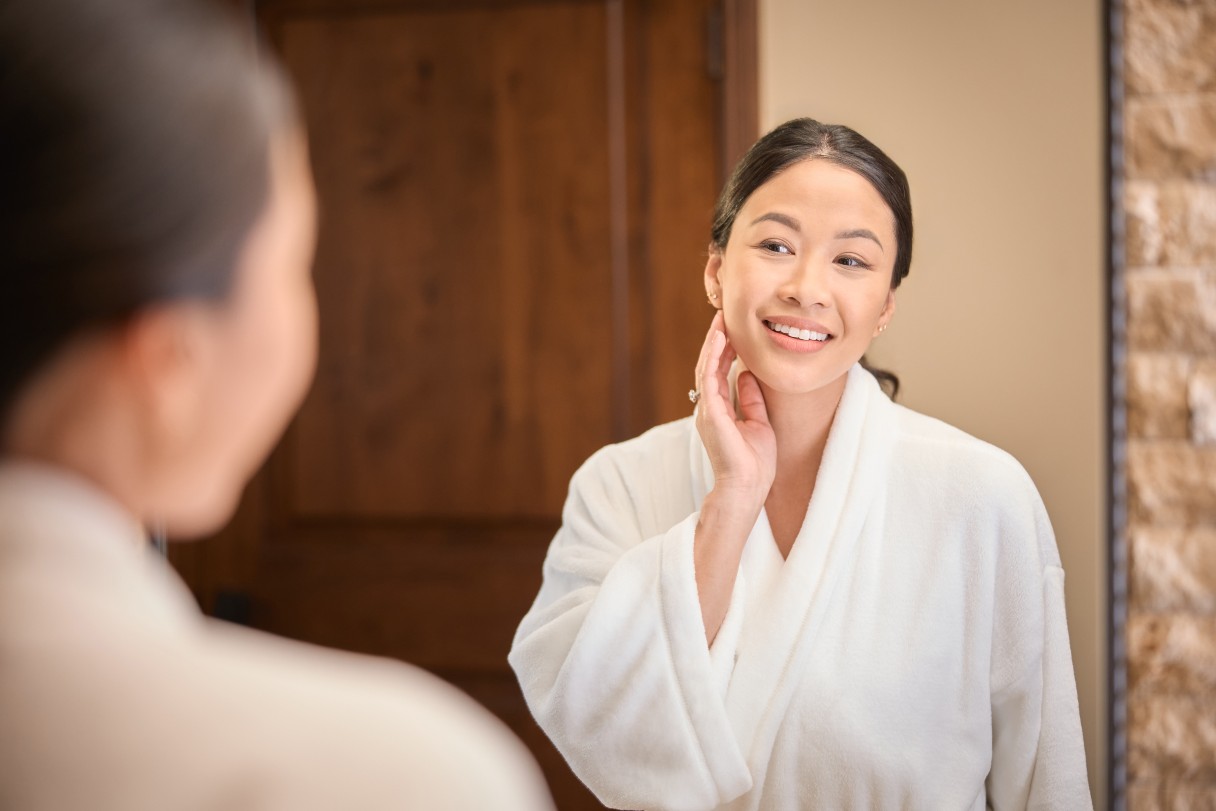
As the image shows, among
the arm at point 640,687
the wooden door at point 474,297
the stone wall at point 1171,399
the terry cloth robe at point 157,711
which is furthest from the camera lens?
the wooden door at point 474,297

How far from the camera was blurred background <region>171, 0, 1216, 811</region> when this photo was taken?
1146mm

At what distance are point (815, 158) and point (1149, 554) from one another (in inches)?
22.7

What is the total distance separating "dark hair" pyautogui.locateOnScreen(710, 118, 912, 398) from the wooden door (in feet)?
1.55

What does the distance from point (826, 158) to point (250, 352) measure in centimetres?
69

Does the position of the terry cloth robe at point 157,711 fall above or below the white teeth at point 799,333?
below

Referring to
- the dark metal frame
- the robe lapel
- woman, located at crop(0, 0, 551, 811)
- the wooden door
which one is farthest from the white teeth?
woman, located at crop(0, 0, 551, 811)

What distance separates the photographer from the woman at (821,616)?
920 mm

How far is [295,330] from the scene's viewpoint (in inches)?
14.2

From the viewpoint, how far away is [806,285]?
912 mm

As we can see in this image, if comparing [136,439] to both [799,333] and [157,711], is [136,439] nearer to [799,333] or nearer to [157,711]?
[157,711]

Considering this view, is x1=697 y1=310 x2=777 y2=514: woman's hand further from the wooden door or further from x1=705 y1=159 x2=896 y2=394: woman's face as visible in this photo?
the wooden door

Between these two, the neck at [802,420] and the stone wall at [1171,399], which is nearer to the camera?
the neck at [802,420]

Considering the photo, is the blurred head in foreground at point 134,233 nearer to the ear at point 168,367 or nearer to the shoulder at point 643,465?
the ear at point 168,367

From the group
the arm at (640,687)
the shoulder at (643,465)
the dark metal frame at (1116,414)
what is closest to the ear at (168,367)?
the arm at (640,687)
